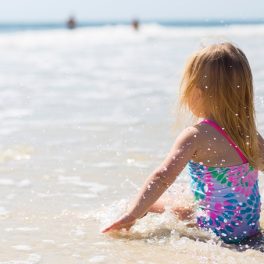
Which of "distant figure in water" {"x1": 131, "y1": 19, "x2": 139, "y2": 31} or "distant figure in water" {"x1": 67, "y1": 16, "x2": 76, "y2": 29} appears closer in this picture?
"distant figure in water" {"x1": 131, "y1": 19, "x2": 139, "y2": 31}

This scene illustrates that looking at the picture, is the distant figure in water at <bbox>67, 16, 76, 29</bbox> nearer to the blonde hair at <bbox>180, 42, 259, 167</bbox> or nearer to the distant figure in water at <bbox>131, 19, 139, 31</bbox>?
the distant figure in water at <bbox>131, 19, 139, 31</bbox>

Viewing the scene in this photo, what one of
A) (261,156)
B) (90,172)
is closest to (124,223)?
(261,156)

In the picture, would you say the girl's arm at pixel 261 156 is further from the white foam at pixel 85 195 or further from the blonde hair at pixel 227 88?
the white foam at pixel 85 195

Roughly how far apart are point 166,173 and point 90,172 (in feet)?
6.20

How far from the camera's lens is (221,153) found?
3.25 metres

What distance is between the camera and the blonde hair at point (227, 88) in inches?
129

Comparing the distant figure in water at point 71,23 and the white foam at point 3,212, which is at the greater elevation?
the distant figure in water at point 71,23

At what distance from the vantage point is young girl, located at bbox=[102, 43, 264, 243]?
3.24 metres

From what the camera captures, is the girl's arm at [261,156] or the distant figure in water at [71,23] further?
the distant figure in water at [71,23]

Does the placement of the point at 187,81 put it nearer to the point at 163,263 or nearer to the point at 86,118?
the point at 163,263

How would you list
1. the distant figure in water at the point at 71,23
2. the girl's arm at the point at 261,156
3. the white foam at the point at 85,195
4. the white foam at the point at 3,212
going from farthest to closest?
the distant figure in water at the point at 71,23 < the white foam at the point at 85,195 < the white foam at the point at 3,212 < the girl's arm at the point at 261,156

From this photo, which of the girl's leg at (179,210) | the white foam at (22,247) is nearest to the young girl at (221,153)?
the girl's leg at (179,210)

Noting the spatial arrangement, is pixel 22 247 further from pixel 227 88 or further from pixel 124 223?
pixel 227 88

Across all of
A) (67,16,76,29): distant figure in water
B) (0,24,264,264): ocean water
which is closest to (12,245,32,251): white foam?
(0,24,264,264): ocean water
